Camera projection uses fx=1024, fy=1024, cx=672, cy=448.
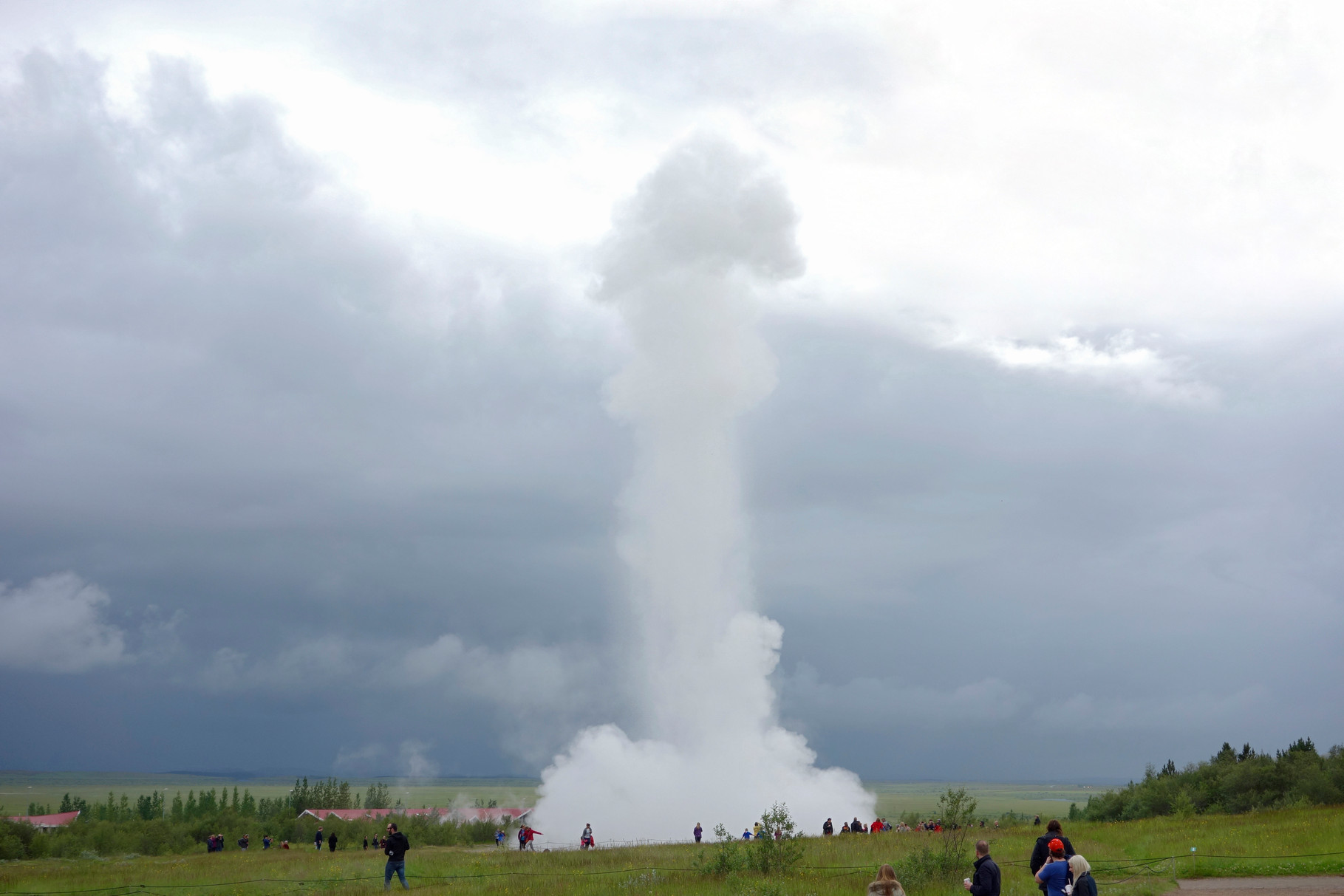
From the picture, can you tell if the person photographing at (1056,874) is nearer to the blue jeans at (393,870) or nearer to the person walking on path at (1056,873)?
the person walking on path at (1056,873)

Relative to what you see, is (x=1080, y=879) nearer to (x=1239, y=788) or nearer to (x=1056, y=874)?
(x=1056, y=874)

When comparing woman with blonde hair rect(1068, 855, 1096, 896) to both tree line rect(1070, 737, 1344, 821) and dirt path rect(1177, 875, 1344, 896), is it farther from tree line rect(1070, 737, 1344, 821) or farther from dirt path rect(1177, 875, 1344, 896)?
tree line rect(1070, 737, 1344, 821)

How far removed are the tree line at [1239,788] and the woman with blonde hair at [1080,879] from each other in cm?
3843

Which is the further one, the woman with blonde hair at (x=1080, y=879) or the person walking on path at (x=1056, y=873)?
the person walking on path at (x=1056, y=873)

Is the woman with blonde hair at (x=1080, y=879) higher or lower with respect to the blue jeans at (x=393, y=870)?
higher

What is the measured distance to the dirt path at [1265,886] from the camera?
82.4 ft

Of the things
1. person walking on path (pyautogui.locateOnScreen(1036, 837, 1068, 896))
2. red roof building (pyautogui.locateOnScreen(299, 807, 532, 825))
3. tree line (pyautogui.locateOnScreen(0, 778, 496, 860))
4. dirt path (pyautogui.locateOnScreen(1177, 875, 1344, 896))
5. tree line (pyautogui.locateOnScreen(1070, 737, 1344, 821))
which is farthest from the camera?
red roof building (pyautogui.locateOnScreen(299, 807, 532, 825))

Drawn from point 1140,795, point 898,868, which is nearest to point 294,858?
point 898,868

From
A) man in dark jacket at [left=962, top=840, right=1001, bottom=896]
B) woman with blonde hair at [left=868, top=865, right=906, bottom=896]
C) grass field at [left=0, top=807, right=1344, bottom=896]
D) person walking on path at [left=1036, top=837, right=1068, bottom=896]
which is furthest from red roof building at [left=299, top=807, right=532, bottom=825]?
woman with blonde hair at [left=868, top=865, right=906, bottom=896]

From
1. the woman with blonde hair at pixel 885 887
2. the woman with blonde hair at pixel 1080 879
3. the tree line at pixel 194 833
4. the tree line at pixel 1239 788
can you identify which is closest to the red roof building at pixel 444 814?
the tree line at pixel 194 833

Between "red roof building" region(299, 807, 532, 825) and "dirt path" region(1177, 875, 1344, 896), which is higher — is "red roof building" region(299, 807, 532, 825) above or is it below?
below

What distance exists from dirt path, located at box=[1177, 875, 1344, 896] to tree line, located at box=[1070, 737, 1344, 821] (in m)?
21.8

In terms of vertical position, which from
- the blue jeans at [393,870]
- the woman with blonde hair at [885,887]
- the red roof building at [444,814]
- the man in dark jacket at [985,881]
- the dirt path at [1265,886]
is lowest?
the red roof building at [444,814]

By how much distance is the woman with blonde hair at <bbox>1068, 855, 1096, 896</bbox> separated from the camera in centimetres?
1570
